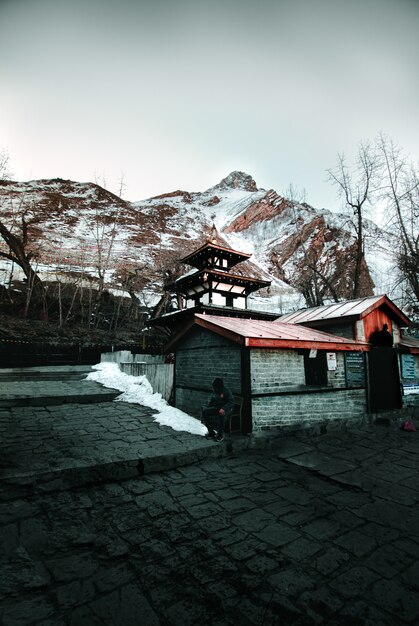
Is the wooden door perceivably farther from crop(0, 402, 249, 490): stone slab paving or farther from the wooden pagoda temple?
the wooden pagoda temple

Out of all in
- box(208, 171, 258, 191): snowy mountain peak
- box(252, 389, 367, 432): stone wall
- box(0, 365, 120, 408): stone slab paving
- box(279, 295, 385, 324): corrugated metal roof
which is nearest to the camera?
box(252, 389, 367, 432): stone wall

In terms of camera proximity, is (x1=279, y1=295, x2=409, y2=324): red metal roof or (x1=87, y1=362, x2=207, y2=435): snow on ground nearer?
(x1=87, y1=362, x2=207, y2=435): snow on ground

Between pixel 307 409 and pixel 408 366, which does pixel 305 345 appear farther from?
pixel 408 366

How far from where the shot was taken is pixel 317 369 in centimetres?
941

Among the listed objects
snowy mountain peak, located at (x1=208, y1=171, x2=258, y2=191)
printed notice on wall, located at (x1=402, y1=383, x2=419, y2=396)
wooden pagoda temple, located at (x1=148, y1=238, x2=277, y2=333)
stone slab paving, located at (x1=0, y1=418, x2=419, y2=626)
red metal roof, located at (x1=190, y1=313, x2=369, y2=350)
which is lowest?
stone slab paving, located at (x1=0, y1=418, x2=419, y2=626)

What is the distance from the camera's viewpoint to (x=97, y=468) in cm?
472

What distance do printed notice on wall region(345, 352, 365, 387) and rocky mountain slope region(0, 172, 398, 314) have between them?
549 inches

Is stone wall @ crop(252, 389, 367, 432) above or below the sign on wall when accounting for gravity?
below

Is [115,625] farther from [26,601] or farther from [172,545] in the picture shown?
[172,545]

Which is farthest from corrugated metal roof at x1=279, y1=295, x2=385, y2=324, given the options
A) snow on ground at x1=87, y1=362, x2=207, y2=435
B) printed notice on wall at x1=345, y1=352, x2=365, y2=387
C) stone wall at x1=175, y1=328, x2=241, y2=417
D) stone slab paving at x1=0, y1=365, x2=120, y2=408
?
stone slab paving at x1=0, y1=365, x2=120, y2=408

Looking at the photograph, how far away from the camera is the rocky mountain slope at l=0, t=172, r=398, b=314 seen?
115 ft

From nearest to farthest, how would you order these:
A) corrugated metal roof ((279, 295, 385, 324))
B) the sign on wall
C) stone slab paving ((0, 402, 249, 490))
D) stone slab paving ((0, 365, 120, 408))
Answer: stone slab paving ((0, 402, 249, 490)) < stone slab paving ((0, 365, 120, 408)) < corrugated metal roof ((279, 295, 385, 324)) < the sign on wall

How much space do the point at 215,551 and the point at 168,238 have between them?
248ft

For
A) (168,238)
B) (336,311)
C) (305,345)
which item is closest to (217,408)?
(305,345)
